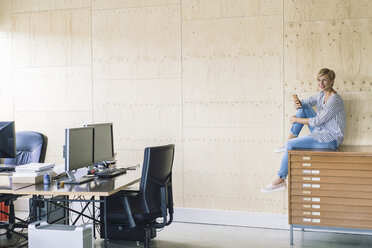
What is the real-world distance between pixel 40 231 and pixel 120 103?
251cm

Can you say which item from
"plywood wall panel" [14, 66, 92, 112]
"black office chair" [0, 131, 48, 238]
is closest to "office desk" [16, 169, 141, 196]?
"black office chair" [0, 131, 48, 238]

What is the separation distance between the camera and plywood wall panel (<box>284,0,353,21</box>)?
498 cm

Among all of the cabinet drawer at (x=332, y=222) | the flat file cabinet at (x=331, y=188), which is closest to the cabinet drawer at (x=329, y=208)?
the flat file cabinet at (x=331, y=188)

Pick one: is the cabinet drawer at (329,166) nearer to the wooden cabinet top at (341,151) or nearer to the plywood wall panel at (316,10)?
the wooden cabinet top at (341,151)

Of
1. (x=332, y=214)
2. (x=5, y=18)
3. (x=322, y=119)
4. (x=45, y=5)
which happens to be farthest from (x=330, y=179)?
(x=5, y=18)

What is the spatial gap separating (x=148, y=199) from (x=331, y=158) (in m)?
1.92

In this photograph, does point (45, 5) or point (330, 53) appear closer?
point (330, 53)

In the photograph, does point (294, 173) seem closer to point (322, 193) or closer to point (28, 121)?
point (322, 193)

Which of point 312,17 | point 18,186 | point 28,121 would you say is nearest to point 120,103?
point 28,121

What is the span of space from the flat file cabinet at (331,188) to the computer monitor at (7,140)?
9.29ft

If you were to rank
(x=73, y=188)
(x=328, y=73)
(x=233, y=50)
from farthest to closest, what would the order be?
(x=233, y=50) → (x=328, y=73) → (x=73, y=188)

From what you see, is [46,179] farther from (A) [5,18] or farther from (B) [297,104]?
(A) [5,18]

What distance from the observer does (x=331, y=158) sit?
173 inches

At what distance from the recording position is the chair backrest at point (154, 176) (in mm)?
3820
